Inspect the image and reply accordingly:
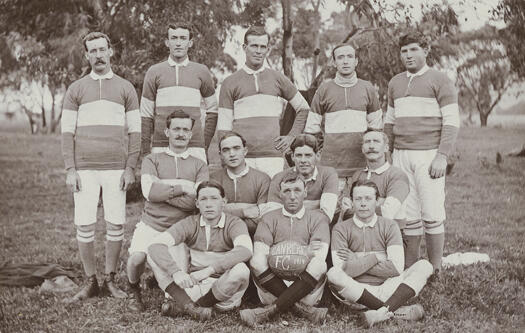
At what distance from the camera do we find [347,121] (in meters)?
5.46

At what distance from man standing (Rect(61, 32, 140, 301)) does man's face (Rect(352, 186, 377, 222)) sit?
1971 millimetres

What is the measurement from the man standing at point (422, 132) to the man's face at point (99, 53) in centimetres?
268

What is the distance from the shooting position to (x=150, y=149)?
231 inches

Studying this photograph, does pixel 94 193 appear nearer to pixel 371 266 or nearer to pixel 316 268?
pixel 316 268

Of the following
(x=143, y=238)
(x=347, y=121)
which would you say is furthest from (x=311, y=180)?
(x=143, y=238)

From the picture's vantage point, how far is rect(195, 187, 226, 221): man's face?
4.70 metres

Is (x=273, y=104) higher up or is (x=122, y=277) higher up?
(x=273, y=104)

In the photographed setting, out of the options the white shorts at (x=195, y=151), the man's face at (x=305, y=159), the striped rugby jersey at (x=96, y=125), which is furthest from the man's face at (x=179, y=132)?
the man's face at (x=305, y=159)

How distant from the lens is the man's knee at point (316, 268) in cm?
459

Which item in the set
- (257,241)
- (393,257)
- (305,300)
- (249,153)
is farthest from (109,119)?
(393,257)

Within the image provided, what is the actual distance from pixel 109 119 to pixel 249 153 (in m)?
1.31

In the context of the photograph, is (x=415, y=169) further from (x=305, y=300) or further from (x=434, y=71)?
(x=305, y=300)

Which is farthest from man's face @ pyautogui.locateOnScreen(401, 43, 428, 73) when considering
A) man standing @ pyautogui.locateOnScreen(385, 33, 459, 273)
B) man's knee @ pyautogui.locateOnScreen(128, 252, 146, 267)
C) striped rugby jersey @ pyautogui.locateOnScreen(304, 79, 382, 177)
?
man's knee @ pyautogui.locateOnScreen(128, 252, 146, 267)

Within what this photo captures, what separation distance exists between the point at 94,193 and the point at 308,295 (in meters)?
2.05
